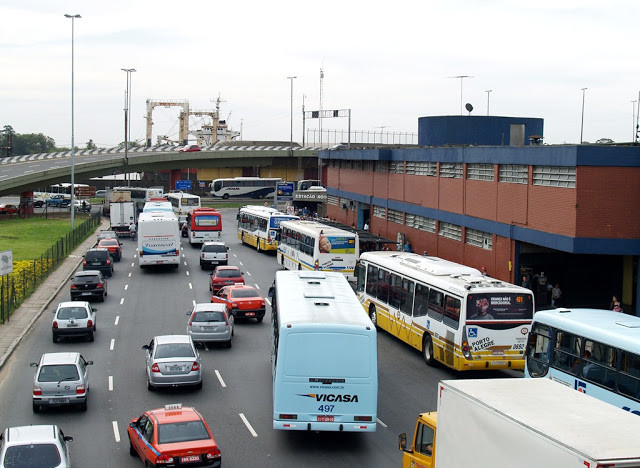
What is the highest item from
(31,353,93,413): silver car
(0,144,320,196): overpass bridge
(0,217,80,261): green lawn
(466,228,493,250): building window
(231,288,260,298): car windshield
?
(0,144,320,196): overpass bridge

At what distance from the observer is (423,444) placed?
1384 centimetres

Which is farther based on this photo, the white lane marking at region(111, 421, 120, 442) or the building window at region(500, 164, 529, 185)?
the building window at region(500, 164, 529, 185)

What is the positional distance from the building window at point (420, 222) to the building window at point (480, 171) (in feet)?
17.9

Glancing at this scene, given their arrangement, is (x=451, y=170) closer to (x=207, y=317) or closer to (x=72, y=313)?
(x=207, y=317)

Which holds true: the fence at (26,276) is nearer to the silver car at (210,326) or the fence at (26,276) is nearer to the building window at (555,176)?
the silver car at (210,326)

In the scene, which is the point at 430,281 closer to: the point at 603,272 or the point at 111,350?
the point at 111,350

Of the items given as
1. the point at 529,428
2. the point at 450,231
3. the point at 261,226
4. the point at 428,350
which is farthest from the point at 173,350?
the point at 261,226

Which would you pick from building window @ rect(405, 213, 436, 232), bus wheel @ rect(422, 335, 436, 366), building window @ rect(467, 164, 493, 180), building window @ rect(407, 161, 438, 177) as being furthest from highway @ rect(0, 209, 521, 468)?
building window @ rect(407, 161, 438, 177)

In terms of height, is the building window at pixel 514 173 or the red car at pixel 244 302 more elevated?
the building window at pixel 514 173

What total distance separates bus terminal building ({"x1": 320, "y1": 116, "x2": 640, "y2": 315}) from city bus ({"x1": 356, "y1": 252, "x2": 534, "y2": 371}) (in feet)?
22.6

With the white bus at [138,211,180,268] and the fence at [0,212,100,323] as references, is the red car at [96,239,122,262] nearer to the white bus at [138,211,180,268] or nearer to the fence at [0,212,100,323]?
the fence at [0,212,100,323]

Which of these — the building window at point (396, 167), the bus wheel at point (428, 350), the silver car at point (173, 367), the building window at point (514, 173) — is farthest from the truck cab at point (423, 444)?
the building window at point (396, 167)

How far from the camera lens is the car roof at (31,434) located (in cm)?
1536

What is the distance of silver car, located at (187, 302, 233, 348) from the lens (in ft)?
93.2
